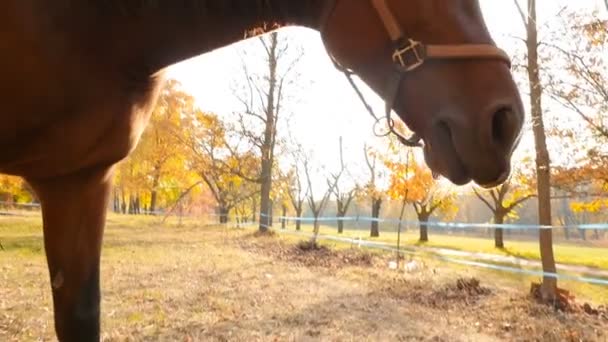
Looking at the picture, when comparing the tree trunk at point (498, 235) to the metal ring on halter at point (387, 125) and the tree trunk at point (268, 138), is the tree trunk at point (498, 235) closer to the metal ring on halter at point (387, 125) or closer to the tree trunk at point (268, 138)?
the tree trunk at point (268, 138)

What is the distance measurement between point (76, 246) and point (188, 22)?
1224mm

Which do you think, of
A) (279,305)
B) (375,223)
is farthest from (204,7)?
(375,223)

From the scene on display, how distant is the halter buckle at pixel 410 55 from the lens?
1439 millimetres

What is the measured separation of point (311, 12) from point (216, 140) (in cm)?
2468

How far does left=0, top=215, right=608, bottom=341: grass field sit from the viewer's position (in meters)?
4.83

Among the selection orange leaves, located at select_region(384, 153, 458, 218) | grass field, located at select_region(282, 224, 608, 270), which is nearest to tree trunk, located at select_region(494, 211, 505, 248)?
grass field, located at select_region(282, 224, 608, 270)

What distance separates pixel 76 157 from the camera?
1.83 metres

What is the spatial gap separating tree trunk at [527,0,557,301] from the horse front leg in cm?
634

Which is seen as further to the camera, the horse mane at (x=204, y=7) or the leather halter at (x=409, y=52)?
the horse mane at (x=204, y=7)

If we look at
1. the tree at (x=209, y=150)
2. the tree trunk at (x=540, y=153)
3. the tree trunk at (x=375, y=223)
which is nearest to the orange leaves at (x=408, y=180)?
the tree trunk at (x=540, y=153)

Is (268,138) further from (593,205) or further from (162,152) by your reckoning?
(593,205)

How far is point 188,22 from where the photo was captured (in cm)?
176

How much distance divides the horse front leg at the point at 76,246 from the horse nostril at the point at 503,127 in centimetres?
162

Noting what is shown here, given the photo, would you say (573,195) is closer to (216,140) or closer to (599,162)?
(599,162)
